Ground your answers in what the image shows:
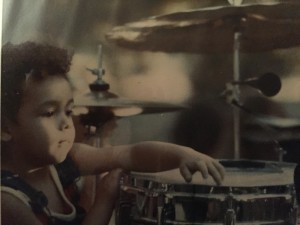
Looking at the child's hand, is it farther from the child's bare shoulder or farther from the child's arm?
the child's bare shoulder

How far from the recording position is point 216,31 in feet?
4.17

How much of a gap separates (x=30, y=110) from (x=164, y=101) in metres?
0.28

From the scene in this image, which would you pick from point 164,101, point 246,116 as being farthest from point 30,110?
point 246,116

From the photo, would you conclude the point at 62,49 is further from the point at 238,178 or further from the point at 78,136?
the point at 238,178

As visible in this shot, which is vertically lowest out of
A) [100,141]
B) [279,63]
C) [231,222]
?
[231,222]

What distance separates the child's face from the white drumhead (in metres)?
0.18

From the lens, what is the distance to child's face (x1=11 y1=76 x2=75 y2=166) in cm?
125

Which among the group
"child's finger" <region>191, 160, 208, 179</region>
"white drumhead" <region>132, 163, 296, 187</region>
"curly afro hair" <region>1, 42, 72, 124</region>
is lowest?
"white drumhead" <region>132, 163, 296, 187</region>

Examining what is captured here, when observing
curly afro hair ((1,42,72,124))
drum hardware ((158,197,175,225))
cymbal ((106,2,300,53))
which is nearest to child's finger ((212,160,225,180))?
drum hardware ((158,197,175,225))

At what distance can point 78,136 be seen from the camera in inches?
49.6

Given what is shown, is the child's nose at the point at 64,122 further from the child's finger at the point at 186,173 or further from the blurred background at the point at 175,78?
the child's finger at the point at 186,173

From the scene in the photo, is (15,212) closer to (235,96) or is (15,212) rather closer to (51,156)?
(51,156)

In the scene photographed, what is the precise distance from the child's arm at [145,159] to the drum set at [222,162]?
0.02 m

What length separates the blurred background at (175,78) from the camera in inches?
49.5
